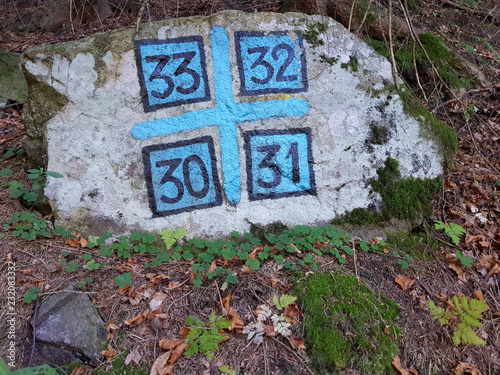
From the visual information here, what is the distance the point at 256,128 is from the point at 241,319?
148 cm

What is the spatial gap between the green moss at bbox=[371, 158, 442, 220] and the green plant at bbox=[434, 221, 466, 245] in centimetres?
21

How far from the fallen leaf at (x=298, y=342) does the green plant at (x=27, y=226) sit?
1.86m

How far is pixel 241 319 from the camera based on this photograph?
2.21 meters

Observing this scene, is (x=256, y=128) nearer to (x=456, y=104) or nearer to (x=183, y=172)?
(x=183, y=172)

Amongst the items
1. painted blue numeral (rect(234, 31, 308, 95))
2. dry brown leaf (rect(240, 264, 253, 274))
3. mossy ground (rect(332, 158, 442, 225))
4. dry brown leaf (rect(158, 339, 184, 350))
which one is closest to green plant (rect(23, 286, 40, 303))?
dry brown leaf (rect(158, 339, 184, 350))

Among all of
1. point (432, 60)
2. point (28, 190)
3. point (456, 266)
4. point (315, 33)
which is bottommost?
point (456, 266)

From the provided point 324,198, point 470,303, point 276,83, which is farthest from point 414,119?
point 470,303

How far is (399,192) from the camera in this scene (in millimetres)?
3125

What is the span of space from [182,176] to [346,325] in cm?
160

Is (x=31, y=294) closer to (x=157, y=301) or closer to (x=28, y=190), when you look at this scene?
(x=157, y=301)

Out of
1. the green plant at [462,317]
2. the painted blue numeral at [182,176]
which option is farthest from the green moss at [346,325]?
the painted blue numeral at [182,176]

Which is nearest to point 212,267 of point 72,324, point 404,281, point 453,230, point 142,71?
point 72,324

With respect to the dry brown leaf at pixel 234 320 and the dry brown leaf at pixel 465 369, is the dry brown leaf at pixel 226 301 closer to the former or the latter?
the dry brown leaf at pixel 234 320

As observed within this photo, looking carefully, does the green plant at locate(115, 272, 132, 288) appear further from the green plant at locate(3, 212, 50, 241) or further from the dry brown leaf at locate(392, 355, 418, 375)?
the dry brown leaf at locate(392, 355, 418, 375)
